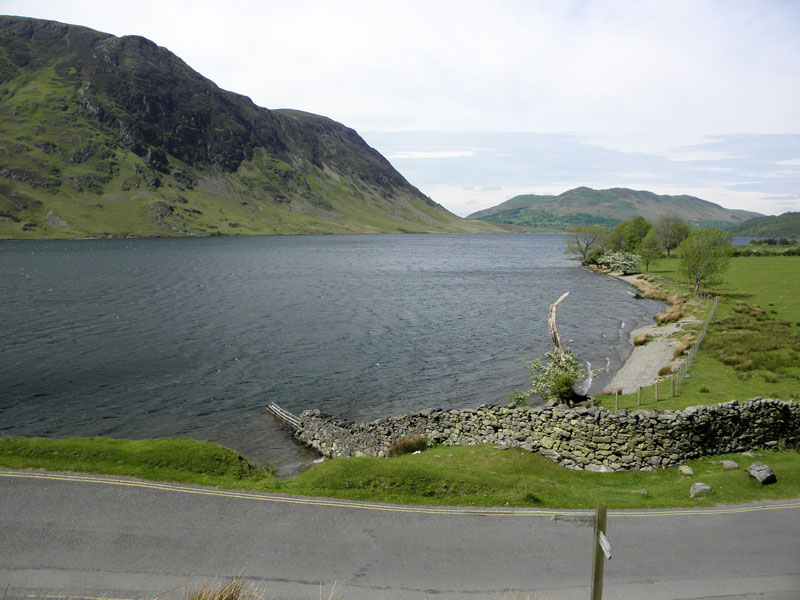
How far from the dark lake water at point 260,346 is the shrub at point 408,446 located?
5986 mm

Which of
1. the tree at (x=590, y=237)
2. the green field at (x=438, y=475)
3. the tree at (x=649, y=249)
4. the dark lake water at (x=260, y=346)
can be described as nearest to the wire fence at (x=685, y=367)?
the green field at (x=438, y=475)

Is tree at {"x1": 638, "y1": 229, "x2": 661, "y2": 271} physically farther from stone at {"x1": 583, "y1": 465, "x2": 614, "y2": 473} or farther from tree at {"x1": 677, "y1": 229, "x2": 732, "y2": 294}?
stone at {"x1": 583, "y1": 465, "x2": 614, "y2": 473}

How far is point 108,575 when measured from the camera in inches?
580

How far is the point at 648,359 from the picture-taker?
49844mm

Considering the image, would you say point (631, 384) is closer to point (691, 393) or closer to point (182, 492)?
point (691, 393)

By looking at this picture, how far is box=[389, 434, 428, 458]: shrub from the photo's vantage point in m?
29.3

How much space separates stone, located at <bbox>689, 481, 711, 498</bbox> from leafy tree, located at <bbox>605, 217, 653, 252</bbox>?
14394 cm

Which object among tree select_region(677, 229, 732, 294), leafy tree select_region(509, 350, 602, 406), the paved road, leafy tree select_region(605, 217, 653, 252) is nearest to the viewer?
the paved road

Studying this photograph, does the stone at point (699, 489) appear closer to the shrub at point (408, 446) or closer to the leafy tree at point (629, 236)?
the shrub at point (408, 446)

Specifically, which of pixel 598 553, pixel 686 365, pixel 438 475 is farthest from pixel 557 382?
pixel 598 553

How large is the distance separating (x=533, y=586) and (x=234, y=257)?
553ft

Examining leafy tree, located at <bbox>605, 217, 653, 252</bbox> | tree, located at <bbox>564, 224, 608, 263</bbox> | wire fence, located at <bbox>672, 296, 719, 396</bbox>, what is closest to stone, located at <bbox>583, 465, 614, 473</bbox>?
wire fence, located at <bbox>672, 296, 719, 396</bbox>

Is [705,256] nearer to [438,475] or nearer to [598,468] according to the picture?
[598,468]

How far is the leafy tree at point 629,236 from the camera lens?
6048 inches
